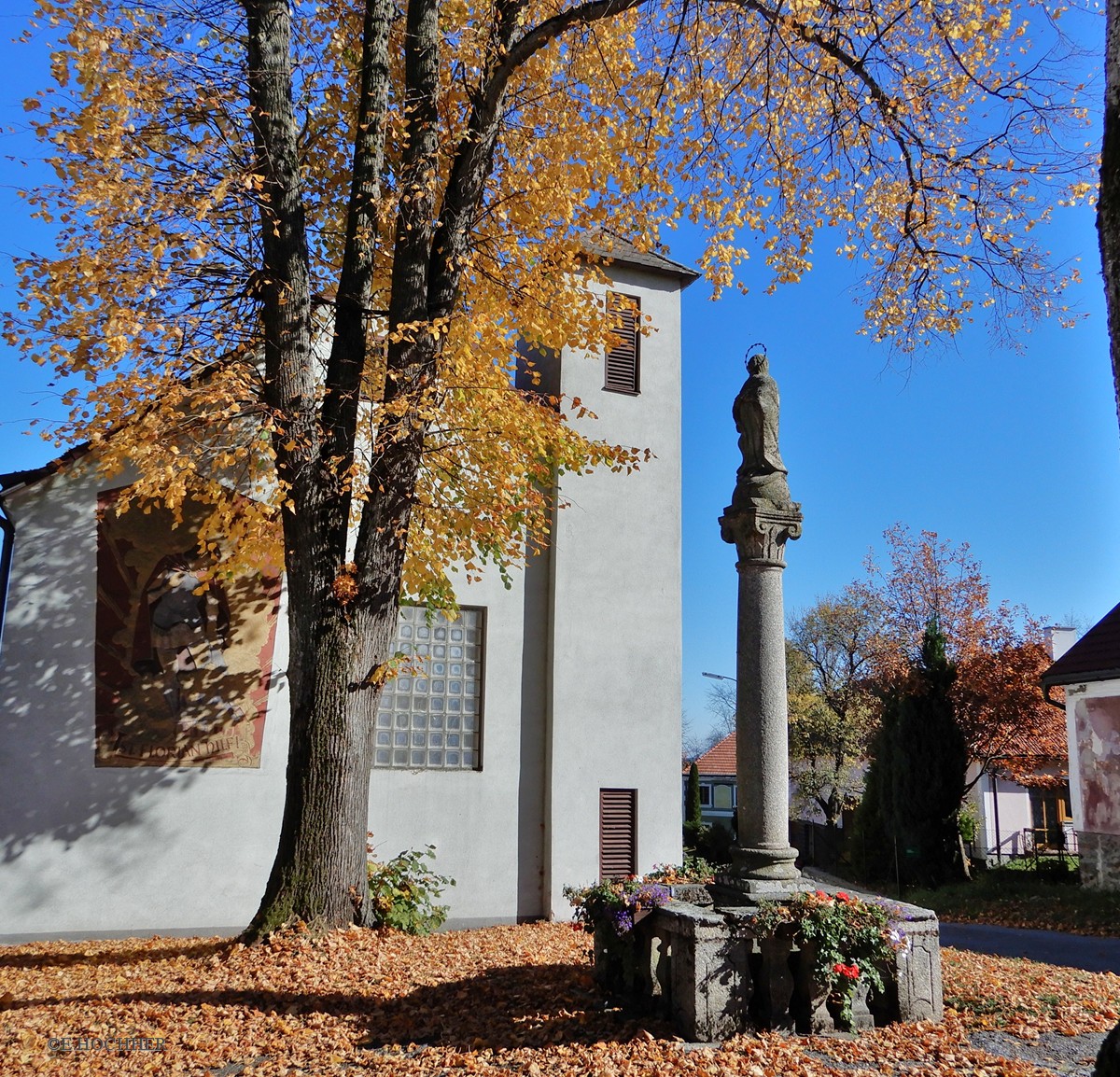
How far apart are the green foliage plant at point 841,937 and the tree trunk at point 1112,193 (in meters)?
3.81

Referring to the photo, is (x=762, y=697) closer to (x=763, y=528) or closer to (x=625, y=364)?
(x=763, y=528)

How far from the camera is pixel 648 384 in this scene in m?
13.6

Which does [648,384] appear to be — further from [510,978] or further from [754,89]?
[510,978]

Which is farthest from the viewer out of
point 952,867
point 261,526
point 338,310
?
point 952,867

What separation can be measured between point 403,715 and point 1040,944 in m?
9.43

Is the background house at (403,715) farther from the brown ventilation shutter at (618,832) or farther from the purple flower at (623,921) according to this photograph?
the purple flower at (623,921)

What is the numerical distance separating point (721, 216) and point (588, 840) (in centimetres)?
797

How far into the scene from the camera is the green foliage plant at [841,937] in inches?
233

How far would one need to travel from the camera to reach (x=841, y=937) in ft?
19.6

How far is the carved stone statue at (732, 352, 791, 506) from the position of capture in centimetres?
748

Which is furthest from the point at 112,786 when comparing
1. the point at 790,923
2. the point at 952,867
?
the point at 952,867

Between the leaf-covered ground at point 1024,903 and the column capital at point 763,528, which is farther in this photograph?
the leaf-covered ground at point 1024,903

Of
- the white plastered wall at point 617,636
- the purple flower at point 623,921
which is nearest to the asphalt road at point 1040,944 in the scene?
the white plastered wall at point 617,636

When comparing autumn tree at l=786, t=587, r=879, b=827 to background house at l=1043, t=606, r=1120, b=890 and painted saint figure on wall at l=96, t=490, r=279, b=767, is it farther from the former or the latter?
painted saint figure on wall at l=96, t=490, r=279, b=767
